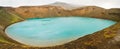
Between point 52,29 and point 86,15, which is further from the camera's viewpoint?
point 86,15

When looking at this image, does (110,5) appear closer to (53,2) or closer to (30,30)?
Result: (53,2)

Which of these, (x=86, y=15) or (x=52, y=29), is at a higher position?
(x=86, y=15)

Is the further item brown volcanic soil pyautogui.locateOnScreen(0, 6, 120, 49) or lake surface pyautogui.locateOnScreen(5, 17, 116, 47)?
lake surface pyautogui.locateOnScreen(5, 17, 116, 47)

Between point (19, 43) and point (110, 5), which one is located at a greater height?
point (110, 5)

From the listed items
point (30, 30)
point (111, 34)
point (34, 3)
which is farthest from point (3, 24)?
point (111, 34)

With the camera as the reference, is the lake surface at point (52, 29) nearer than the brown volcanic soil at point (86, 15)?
No
